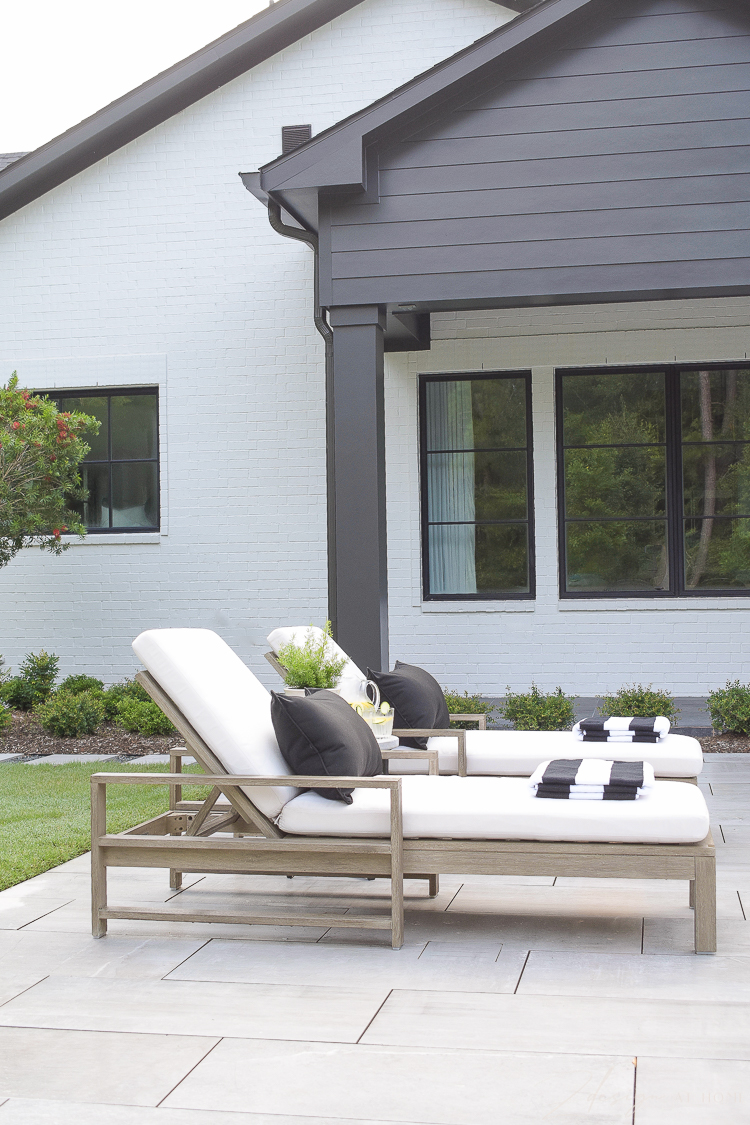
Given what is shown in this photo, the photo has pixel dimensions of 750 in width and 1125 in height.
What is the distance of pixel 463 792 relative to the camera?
3691 millimetres

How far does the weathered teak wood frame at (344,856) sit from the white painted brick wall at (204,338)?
559cm

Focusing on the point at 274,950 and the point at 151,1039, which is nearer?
the point at 151,1039

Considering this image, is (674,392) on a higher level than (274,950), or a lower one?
higher

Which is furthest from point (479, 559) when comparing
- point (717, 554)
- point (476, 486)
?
point (717, 554)

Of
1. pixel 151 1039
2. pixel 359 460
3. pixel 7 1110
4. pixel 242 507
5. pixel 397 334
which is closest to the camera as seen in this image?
pixel 7 1110

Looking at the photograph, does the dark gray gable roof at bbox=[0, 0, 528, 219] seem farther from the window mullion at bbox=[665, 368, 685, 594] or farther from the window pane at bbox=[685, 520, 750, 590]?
the window pane at bbox=[685, 520, 750, 590]

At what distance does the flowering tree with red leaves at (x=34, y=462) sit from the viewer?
26.1 ft

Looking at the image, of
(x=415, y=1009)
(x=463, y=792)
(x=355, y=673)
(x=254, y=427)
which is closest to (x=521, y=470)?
(x=254, y=427)

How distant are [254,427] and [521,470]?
2.25 m

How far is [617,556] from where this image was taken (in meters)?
9.01

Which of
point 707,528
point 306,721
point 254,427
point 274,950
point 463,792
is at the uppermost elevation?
point 254,427

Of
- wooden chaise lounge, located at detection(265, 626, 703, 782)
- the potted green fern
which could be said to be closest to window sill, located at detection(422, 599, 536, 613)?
wooden chaise lounge, located at detection(265, 626, 703, 782)

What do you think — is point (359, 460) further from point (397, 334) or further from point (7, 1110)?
point (7, 1110)

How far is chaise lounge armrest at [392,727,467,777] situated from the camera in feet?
15.7
